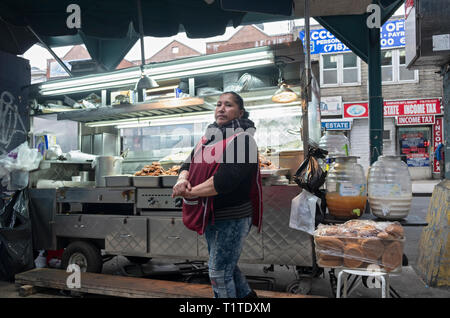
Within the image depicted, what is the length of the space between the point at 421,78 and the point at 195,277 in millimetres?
16693

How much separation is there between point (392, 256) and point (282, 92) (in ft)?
7.42

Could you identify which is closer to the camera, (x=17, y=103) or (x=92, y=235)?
(x=92, y=235)

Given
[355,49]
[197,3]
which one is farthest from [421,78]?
[197,3]

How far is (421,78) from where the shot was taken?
15.8m

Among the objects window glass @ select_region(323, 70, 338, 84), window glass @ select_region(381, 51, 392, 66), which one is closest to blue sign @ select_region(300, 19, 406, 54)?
window glass @ select_region(381, 51, 392, 66)

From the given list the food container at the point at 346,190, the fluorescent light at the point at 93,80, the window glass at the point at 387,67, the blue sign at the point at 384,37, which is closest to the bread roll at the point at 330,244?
the food container at the point at 346,190

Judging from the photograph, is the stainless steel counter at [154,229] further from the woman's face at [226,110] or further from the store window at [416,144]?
the store window at [416,144]

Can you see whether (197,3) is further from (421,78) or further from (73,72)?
(421,78)

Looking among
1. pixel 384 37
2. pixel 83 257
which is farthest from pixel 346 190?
pixel 384 37

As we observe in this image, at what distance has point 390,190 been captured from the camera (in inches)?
91.0

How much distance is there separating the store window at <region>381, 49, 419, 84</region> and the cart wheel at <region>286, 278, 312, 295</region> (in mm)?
15955

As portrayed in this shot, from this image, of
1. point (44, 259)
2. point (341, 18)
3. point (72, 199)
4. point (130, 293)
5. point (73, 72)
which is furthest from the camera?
point (73, 72)

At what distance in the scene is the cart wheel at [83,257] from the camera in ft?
13.0
